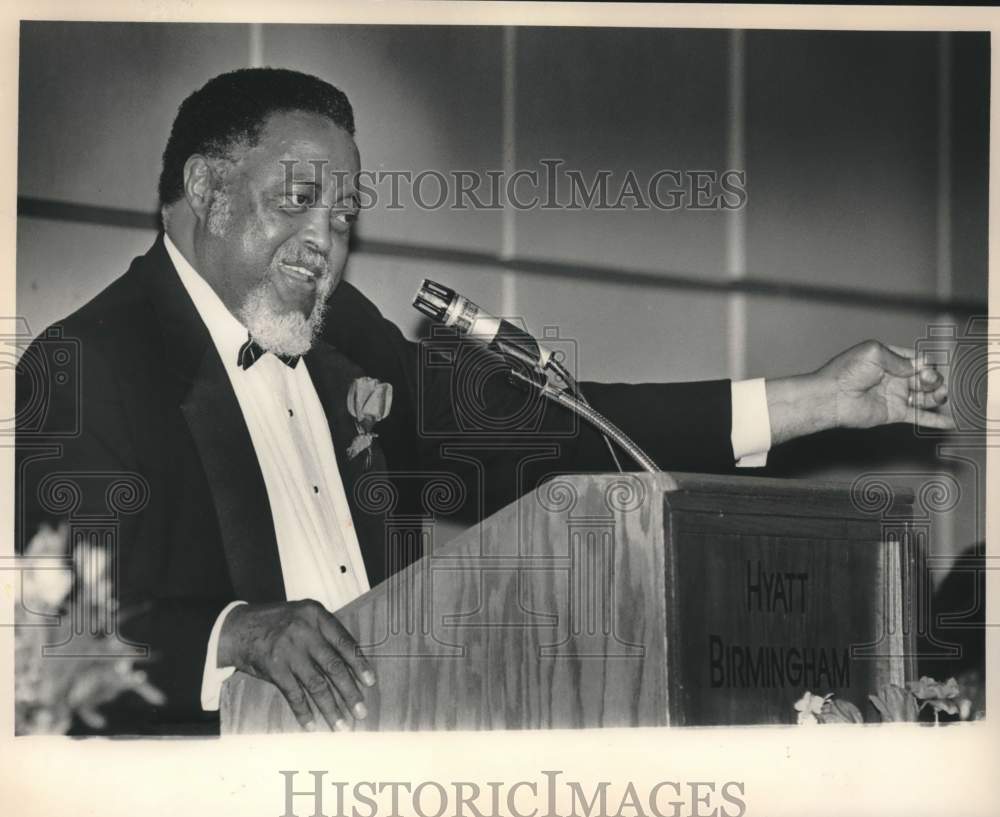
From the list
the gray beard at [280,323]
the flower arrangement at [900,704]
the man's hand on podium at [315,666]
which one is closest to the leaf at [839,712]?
the flower arrangement at [900,704]

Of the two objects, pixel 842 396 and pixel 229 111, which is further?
pixel 842 396

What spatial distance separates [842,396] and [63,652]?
2.11m

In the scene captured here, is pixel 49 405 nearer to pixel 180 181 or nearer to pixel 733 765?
pixel 180 181

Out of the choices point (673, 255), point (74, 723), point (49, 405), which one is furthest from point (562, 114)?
→ point (74, 723)

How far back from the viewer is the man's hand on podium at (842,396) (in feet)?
13.3

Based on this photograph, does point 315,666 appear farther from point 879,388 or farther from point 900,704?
point 879,388

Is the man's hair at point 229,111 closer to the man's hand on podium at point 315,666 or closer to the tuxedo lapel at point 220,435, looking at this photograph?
the tuxedo lapel at point 220,435

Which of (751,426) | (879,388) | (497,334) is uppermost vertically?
(497,334)

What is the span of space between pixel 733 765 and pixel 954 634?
0.74 metres

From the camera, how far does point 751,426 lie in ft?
13.3

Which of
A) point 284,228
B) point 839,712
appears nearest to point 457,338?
point 284,228

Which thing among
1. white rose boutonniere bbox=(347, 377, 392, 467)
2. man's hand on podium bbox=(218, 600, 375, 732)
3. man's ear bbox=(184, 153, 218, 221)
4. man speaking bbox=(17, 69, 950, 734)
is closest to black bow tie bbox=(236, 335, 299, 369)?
man speaking bbox=(17, 69, 950, 734)

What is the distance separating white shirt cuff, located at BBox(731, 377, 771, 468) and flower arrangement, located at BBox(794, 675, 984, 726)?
0.69 m

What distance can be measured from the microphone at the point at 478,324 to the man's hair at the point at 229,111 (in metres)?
0.55
